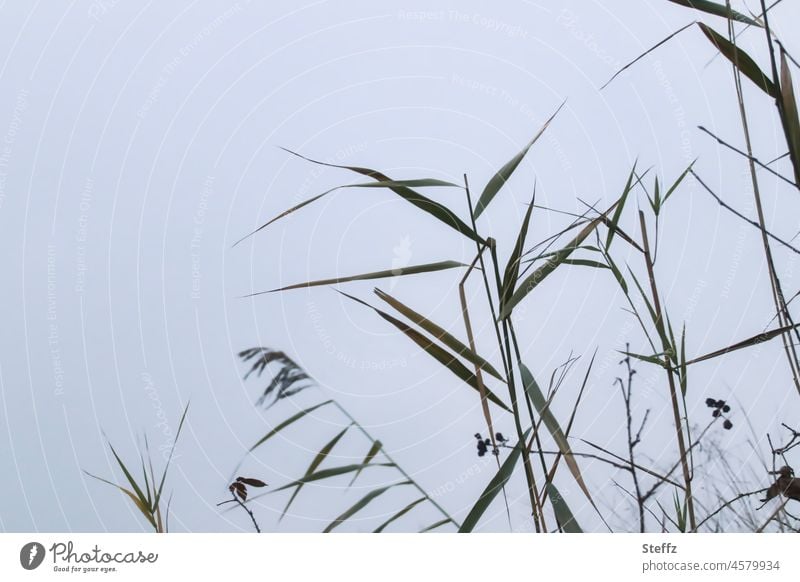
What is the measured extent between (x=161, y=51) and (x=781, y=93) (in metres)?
1.31

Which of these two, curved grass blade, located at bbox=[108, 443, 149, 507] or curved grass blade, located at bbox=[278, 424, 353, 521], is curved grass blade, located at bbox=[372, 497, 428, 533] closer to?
curved grass blade, located at bbox=[278, 424, 353, 521]

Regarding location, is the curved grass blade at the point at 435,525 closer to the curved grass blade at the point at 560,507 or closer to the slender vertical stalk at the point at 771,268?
the curved grass blade at the point at 560,507

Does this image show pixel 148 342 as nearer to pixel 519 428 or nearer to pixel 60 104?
pixel 60 104

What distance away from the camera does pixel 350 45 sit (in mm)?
1866

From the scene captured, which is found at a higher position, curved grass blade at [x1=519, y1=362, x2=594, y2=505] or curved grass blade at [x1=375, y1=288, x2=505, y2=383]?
curved grass blade at [x1=375, y1=288, x2=505, y2=383]

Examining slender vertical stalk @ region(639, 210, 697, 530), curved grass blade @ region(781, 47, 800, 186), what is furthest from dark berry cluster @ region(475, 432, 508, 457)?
curved grass blade @ region(781, 47, 800, 186)

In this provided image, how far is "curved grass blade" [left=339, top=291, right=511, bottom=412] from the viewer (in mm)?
1213
